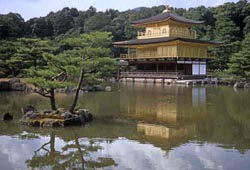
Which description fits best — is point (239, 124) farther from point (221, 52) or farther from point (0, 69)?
point (221, 52)

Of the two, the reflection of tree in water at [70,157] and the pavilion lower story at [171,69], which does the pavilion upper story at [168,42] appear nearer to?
the pavilion lower story at [171,69]

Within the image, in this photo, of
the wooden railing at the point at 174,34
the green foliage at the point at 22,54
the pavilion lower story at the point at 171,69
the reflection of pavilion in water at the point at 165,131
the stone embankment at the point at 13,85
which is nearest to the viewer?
the reflection of pavilion in water at the point at 165,131

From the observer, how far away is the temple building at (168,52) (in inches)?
1464

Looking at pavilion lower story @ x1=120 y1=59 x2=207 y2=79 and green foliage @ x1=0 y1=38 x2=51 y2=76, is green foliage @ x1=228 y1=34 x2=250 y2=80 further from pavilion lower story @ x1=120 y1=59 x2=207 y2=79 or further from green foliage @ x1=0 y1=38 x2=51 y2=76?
green foliage @ x1=0 y1=38 x2=51 y2=76

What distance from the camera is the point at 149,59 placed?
39.7 m

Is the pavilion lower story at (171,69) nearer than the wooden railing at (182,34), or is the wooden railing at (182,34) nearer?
the pavilion lower story at (171,69)

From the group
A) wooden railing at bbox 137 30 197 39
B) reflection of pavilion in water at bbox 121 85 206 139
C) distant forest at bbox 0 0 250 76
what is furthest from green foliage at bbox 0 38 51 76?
wooden railing at bbox 137 30 197 39

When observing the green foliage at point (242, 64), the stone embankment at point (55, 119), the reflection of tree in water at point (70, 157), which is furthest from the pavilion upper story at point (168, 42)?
the reflection of tree in water at point (70, 157)

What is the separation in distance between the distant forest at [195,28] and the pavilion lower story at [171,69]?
4410mm

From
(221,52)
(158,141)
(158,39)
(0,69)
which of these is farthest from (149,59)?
(158,141)

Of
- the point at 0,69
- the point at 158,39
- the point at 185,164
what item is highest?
the point at 158,39

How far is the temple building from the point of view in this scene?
37.2m

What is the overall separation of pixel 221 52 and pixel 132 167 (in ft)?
122

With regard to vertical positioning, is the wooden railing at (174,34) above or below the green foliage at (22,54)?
above
